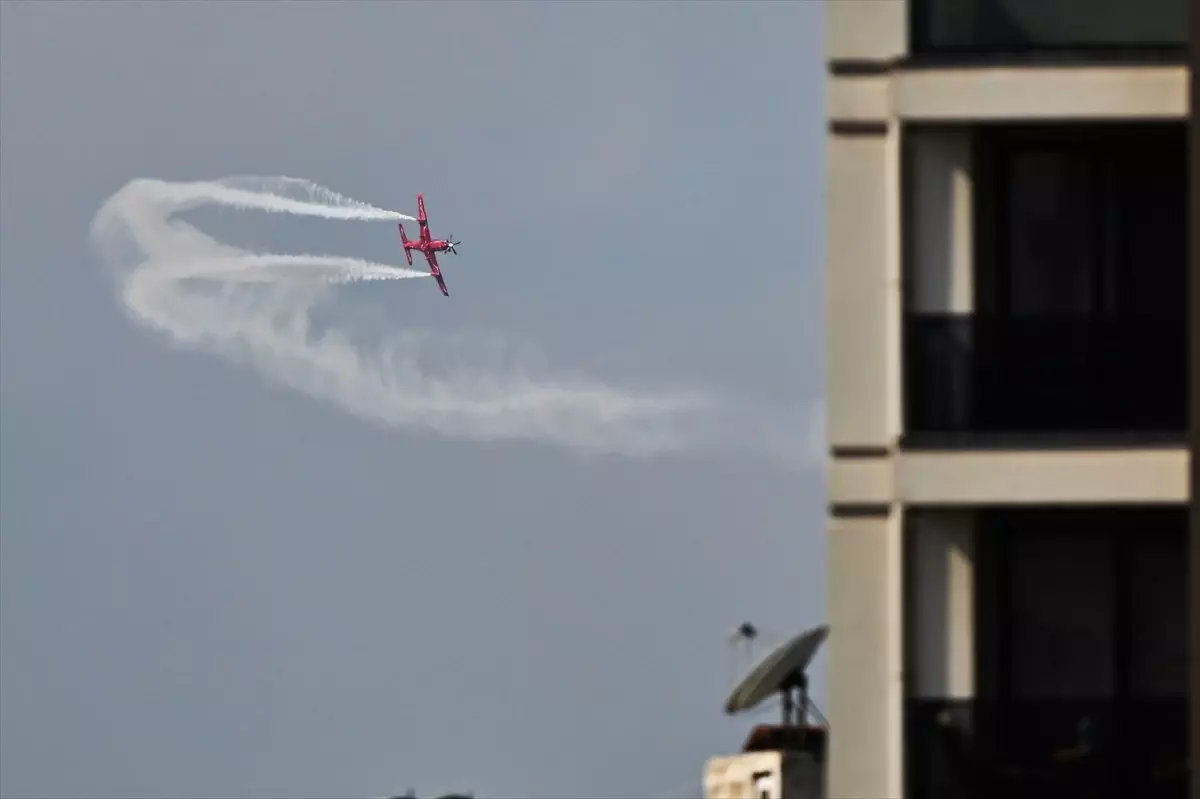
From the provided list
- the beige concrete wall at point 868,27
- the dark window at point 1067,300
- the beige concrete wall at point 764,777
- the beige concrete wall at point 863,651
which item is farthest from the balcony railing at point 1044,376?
the beige concrete wall at point 764,777

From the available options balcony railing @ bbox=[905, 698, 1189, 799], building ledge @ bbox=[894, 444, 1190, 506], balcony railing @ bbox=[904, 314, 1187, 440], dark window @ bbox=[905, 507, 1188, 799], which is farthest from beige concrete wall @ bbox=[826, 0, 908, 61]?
balcony railing @ bbox=[905, 698, 1189, 799]

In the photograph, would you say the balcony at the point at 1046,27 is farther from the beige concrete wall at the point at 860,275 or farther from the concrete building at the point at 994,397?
the beige concrete wall at the point at 860,275

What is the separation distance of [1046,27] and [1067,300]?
91.2 inches

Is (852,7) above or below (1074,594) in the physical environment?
above

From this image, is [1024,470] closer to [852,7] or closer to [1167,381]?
[1167,381]

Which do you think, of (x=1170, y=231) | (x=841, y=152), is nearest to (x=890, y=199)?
(x=841, y=152)

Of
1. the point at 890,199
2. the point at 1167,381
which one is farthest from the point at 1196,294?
the point at 890,199

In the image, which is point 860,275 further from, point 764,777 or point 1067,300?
point 764,777

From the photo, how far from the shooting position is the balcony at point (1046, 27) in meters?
26.5

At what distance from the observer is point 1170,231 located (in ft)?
88.1

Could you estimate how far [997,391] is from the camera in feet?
86.1

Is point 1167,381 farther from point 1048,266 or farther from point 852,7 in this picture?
point 852,7

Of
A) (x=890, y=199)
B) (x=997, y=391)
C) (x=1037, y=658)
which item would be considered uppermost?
(x=890, y=199)

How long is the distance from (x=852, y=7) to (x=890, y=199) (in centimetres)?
164
